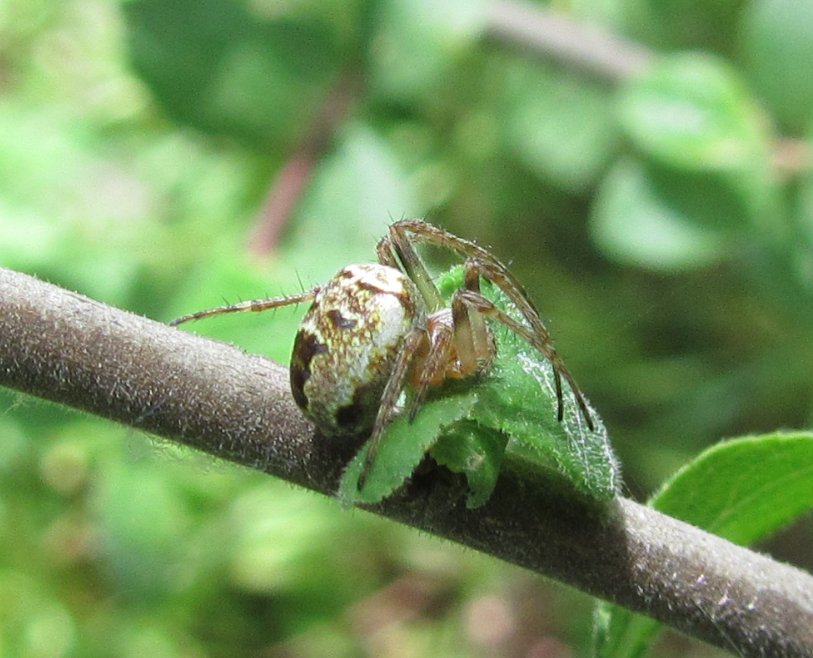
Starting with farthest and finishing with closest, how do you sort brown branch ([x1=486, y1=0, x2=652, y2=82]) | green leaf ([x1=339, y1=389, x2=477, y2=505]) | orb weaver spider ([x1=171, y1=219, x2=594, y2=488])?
brown branch ([x1=486, y1=0, x2=652, y2=82])
orb weaver spider ([x1=171, y1=219, x2=594, y2=488])
green leaf ([x1=339, y1=389, x2=477, y2=505])

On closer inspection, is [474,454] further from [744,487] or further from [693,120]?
[693,120]

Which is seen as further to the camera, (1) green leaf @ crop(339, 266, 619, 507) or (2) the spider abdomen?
(2) the spider abdomen

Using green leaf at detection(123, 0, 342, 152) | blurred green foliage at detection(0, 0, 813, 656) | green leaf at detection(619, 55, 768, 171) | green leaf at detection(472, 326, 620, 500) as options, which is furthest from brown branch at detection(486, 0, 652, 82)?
green leaf at detection(472, 326, 620, 500)

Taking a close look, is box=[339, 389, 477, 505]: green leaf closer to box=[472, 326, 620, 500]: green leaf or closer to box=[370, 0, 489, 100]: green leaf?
box=[472, 326, 620, 500]: green leaf

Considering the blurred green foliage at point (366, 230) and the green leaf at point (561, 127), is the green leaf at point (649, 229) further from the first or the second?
the green leaf at point (561, 127)

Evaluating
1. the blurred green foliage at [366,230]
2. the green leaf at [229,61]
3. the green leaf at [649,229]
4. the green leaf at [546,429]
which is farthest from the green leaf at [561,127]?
the green leaf at [546,429]

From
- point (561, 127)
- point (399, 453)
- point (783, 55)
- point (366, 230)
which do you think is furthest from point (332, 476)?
Answer: point (561, 127)

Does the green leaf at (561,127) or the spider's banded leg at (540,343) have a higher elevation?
the spider's banded leg at (540,343)
